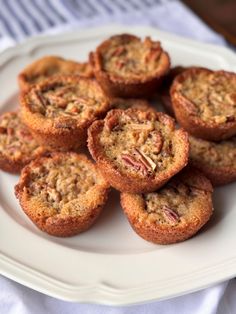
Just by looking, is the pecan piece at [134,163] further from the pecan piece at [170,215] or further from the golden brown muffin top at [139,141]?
the pecan piece at [170,215]

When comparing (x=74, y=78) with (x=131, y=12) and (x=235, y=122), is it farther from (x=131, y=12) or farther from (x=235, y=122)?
(x=131, y=12)

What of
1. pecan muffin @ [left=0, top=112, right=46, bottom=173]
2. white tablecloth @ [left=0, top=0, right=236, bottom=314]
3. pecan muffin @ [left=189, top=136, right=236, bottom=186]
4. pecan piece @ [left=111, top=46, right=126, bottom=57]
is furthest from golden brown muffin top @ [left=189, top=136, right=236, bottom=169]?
white tablecloth @ [left=0, top=0, right=236, bottom=314]

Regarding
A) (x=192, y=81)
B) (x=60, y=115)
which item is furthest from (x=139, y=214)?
(x=192, y=81)

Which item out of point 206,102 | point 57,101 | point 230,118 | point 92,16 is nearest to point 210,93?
point 206,102

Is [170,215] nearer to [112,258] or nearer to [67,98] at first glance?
[112,258]

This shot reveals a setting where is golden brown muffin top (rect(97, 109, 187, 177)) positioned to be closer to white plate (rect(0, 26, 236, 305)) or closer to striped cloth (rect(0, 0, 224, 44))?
white plate (rect(0, 26, 236, 305))
